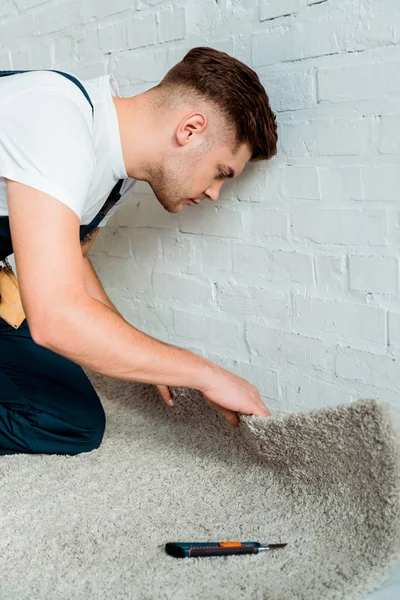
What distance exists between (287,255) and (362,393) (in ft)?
1.22

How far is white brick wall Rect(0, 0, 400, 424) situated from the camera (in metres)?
1.49

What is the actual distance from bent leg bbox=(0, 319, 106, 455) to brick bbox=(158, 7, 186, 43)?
85 cm

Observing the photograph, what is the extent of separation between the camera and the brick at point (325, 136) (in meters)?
1.50

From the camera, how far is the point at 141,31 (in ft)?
6.37

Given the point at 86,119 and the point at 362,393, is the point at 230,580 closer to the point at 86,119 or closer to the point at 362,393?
the point at 362,393

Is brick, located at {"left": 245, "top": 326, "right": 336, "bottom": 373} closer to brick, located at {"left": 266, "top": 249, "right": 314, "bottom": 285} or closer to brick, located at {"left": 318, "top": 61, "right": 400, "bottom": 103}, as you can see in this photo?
brick, located at {"left": 266, "top": 249, "right": 314, "bottom": 285}

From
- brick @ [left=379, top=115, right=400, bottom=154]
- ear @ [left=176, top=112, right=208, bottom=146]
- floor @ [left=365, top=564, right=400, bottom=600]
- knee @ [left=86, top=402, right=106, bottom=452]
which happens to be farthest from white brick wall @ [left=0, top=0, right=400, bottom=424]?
floor @ [left=365, top=564, right=400, bottom=600]

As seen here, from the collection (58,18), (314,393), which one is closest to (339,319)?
(314,393)

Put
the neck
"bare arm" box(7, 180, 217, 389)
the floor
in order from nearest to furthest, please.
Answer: the floor, "bare arm" box(7, 180, 217, 389), the neck

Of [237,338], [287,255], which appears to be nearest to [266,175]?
[287,255]

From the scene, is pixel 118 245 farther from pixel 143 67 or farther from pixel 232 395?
pixel 232 395

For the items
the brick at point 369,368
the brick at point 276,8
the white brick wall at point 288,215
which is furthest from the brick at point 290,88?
the brick at point 369,368

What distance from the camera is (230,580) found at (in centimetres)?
121

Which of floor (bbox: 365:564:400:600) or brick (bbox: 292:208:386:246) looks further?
brick (bbox: 292:208:386:246)
